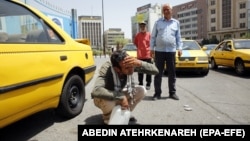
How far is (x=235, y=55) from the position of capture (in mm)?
10164

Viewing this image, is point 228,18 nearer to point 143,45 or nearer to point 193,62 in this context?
point 193,62

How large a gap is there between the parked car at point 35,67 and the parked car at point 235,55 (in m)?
6.62

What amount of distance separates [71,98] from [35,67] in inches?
45.4

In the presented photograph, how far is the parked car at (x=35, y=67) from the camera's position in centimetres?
296

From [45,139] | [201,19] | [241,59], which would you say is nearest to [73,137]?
[45,139]

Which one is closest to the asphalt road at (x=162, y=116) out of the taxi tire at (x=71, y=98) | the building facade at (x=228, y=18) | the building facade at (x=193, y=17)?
the taxi tire at (x=71, y=98)

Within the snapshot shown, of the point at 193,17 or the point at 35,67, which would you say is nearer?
the point at 35,67

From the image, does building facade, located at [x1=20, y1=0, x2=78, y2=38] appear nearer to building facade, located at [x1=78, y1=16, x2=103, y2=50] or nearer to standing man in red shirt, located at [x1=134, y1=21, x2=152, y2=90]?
standing man in red shirt, located at [x1=134, y1=21, x2=152, y2=90]

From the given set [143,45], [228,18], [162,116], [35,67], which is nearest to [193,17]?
[228,18]

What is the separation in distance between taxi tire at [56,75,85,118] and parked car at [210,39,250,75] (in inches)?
262

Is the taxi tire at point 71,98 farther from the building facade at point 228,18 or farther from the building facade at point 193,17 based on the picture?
the building facade at point 193,17

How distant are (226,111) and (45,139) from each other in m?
2.93

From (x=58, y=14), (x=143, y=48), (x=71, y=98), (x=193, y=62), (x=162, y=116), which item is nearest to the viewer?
(x=71, y=98)

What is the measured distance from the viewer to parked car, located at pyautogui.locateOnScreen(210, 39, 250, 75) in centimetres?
959
